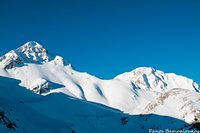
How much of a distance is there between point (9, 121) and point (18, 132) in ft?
Answer: 25.6

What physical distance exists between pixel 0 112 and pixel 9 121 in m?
6.38

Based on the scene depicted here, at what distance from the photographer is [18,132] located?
615 ft

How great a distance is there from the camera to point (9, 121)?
19062cm

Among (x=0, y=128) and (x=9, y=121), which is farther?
(x=9, y=121)

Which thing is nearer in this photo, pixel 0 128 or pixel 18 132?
pixel 0 128

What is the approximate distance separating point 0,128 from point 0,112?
15.3m

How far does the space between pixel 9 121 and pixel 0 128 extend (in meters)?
15.3

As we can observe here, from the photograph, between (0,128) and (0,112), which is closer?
(0,128)

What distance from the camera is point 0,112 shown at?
189125 millimetres

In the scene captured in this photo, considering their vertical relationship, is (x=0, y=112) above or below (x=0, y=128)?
above

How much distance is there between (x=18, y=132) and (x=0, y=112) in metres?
13.4
